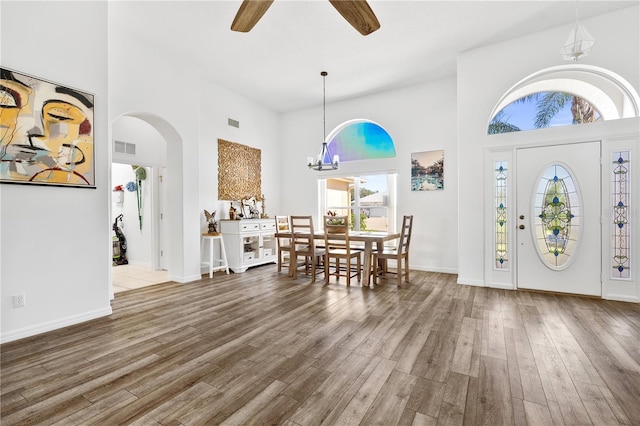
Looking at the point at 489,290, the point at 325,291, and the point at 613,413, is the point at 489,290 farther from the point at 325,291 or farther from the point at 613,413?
the point at 613,413

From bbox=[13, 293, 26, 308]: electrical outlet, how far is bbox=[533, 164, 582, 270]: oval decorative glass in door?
19.5ft

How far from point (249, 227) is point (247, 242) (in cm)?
38

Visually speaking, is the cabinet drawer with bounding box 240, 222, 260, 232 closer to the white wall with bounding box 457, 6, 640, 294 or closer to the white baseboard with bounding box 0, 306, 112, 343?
the white baseboard with bounding box 0, 306, 112, 343

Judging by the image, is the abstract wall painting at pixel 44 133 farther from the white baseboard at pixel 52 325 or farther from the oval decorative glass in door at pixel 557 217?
the oval decorative glass in door at pixel 557 217

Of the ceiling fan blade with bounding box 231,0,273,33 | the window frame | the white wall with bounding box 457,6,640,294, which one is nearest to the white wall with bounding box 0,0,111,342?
the ceiling fan blade with bounding box 231,0,273,33

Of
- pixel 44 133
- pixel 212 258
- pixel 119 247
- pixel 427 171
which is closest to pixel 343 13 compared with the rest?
pixel 44 133

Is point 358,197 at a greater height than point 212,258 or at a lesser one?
greater

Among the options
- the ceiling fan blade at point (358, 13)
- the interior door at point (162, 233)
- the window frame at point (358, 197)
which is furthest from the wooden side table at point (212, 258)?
the ceiling fan blade at point (358, 13)

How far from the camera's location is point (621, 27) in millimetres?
3578

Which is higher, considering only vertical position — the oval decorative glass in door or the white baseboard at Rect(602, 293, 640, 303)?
the oval decorative glass in door

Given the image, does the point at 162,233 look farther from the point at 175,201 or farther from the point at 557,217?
the point at 557,217

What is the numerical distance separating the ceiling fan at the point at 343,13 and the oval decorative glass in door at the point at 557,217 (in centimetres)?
323

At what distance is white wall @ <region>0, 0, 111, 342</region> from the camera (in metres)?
2.62

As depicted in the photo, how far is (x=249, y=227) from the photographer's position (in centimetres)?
558
